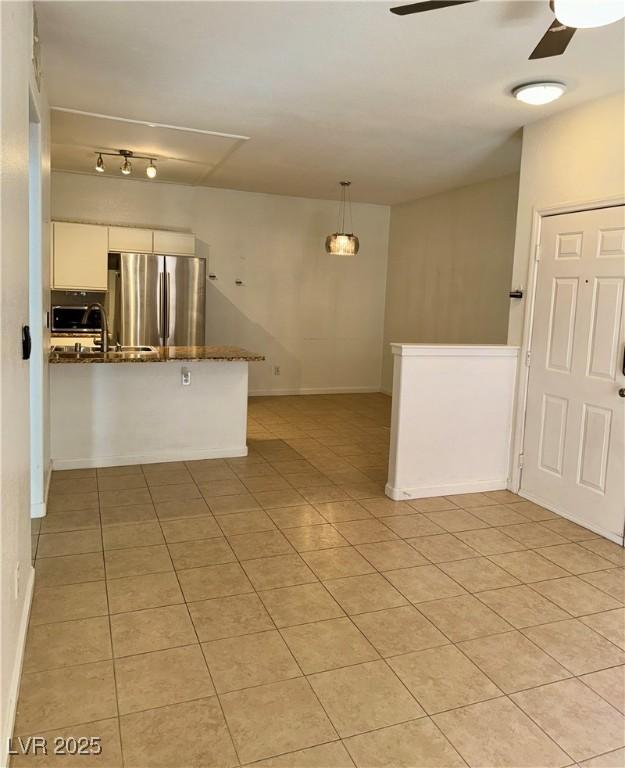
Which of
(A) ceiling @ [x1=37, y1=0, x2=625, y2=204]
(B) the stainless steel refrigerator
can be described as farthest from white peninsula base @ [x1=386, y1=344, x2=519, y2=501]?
(B) the stainless steel refrigerator

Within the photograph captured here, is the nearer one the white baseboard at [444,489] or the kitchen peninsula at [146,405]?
the white baseboard at [444,489]

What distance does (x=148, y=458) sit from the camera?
456 centimetres

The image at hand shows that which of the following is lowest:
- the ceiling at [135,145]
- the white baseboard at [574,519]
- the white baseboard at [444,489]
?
the white baseboard at [574,519]

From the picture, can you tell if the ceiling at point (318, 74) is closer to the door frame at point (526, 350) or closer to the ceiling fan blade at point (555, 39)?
the ceiling fan blade at point (555, 39)

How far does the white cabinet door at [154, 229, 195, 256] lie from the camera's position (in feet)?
21.3

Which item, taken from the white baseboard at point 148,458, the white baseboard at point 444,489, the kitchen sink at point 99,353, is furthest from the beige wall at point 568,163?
the kitchen sink at point 99,353

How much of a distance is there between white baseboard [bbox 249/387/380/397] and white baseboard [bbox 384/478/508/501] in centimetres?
383

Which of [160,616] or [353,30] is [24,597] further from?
[353,30]

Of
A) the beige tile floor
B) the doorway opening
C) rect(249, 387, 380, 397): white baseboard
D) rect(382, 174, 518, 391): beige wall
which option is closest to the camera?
the beige tile floor

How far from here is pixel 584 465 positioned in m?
3.64

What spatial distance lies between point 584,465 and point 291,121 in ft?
10.1

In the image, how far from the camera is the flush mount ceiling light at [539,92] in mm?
3236

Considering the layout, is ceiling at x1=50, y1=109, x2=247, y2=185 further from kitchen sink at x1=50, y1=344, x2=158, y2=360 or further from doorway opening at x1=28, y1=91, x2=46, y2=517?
kitchen sink at x1=50, y1=344, x2=158, y2=360

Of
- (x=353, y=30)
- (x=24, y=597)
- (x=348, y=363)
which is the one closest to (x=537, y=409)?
(x=353, y=30)
